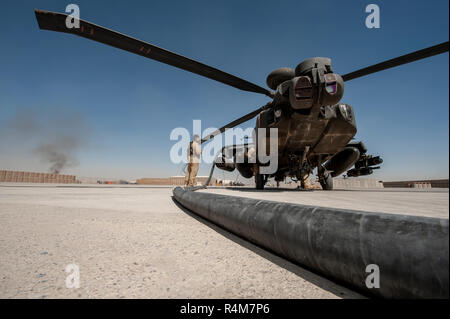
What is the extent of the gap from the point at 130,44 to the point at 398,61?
20.0ft

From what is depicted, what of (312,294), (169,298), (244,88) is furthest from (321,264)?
(244,88)

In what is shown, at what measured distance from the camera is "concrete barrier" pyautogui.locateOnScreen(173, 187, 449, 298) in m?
0.61

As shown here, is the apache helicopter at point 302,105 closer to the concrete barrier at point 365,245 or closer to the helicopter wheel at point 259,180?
the helicopter wheel at point 259,180

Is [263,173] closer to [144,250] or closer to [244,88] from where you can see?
[244,88]

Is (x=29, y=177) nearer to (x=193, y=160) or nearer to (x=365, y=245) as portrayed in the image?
(x=193, y=160)

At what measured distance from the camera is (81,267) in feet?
3.59

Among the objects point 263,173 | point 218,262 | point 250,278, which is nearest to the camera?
point 250,278

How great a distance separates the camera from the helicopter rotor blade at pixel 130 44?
3648mm

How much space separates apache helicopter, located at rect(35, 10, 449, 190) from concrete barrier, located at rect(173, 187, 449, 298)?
13.6 feet

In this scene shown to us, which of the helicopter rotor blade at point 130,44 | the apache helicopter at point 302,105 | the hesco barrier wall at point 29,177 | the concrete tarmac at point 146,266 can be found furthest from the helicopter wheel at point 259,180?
the hesco barrier wall at point 29,177

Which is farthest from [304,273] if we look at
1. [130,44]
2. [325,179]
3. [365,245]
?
[325,179]

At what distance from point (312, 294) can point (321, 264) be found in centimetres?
16

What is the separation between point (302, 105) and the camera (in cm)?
472
